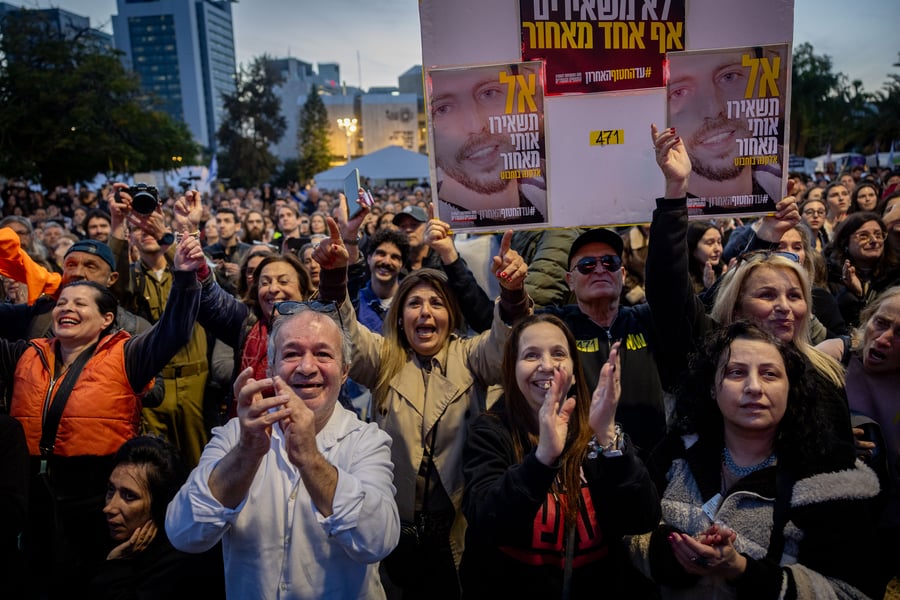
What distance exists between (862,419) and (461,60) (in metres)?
2.47

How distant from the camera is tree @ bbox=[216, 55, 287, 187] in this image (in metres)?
50.6

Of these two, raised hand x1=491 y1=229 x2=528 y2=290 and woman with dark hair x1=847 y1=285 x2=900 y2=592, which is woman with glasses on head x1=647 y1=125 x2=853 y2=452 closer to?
woman with dark hair x1=847 y1=285 x2=900 y2=592

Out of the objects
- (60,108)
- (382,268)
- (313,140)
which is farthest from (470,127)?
(313,140)

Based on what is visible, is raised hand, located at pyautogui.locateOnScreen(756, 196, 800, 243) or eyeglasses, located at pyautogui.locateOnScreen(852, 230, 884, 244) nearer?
raised hand, located at pyautogui.locateOnScreen(756, 196, 800, 243)

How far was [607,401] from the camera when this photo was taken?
1998mm

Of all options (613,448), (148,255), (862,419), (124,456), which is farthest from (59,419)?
(862,419)

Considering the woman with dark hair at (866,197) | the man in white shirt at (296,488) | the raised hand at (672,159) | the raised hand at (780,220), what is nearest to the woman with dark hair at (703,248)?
the raised hand at (780,220)

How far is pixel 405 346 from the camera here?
10.4 ft

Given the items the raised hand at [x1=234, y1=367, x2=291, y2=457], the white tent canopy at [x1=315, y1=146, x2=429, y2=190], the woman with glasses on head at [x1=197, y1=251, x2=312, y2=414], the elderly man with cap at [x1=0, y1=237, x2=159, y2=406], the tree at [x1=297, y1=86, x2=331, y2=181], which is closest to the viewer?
the raised hand at [x1=234, y1=367, x2=291, y2=457]

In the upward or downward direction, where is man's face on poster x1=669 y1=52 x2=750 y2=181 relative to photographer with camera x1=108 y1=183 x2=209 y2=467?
upward

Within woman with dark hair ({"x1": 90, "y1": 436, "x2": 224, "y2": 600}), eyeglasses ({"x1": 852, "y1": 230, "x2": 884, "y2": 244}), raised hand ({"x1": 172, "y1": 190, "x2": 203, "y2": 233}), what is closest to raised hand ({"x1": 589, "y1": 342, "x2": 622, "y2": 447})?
woman with dark hair ({"x1": 90, "y1": 436, "x2": 224, "y2": 600})

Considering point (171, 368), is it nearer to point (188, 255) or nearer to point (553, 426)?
point (188, 255)

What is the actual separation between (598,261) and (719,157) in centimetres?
79

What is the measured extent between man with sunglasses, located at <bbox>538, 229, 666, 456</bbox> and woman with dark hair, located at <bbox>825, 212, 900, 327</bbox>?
7.88ft
